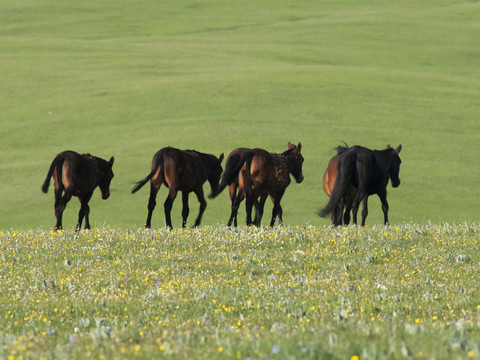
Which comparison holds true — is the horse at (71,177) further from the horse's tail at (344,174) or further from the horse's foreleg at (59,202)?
the horse's tail at (344,174)

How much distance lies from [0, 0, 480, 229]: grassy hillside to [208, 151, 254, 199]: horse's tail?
30.2 feet

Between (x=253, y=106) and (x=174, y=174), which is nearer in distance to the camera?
(x=174, y=174)

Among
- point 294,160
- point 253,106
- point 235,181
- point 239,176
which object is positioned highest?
point 294,160

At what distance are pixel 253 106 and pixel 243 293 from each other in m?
36.2

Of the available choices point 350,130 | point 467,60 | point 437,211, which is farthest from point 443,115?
point 467,60

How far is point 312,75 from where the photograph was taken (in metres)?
53.5

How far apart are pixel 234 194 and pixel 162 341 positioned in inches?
498

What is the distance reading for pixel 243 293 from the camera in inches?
364

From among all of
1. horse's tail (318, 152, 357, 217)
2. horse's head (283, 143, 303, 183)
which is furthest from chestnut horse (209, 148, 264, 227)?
horse's tail (318, 152, 357, 217)

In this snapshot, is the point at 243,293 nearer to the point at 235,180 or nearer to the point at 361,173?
the point at 361,173

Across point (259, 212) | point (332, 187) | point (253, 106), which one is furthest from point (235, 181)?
point (253, 106)

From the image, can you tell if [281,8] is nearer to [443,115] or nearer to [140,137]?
[443,115]

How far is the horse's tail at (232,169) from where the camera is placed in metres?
17.2

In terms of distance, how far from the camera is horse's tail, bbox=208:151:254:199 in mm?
17156
